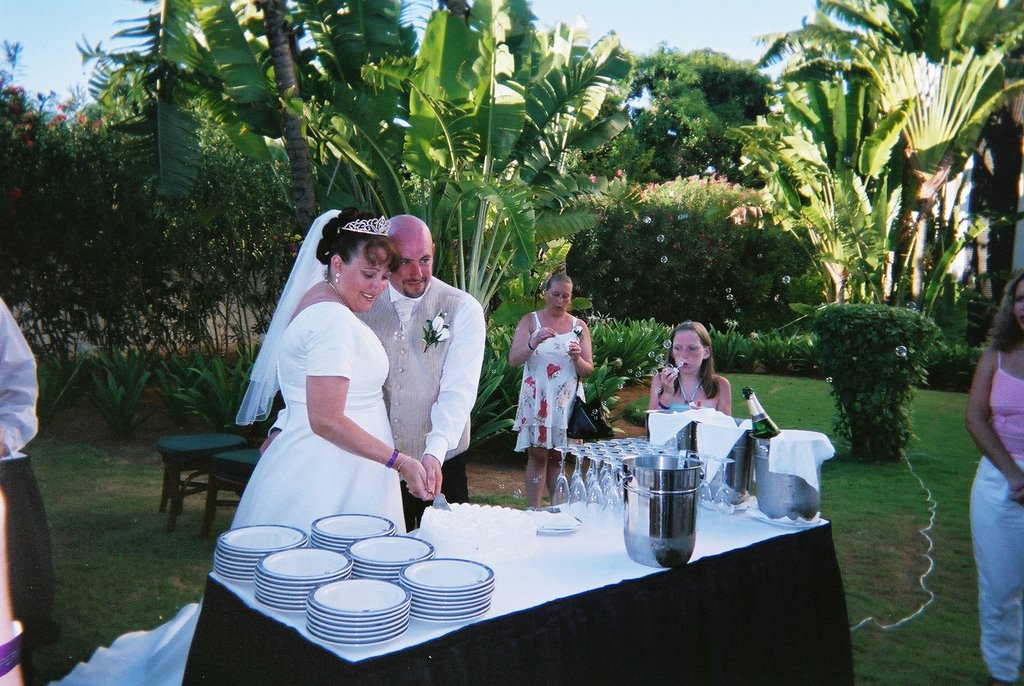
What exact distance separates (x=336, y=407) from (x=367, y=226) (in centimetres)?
71

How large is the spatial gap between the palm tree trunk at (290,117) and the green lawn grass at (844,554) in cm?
311

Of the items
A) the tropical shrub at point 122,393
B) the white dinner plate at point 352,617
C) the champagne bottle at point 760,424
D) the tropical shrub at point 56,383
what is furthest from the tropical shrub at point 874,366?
the tropical shrub at point 56,383

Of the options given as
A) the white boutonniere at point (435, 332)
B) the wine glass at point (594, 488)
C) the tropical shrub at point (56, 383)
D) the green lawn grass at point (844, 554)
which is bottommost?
the green lawn grass at point (844, 554)

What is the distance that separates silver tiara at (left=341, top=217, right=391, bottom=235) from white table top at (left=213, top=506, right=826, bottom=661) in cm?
130

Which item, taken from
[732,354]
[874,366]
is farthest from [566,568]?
[732,354]

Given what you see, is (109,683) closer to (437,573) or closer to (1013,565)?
(437,573)

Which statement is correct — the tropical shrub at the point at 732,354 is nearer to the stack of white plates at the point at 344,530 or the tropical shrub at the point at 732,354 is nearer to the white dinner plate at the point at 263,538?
the stack of white plates at the point at 344,530

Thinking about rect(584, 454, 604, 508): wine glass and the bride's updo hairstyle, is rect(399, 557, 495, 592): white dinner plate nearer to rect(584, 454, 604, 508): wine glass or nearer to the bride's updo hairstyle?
rect(584, 454, 604, 508): wine glass

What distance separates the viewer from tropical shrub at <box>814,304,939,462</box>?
8234 mm

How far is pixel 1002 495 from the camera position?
142 inches

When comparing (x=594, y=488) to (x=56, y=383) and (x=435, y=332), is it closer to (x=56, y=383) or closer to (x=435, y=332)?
(x=435, y=332)

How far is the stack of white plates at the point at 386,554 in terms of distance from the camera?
2.32m

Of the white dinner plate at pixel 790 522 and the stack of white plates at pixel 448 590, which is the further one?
the white dinner plate at pixel 790 522

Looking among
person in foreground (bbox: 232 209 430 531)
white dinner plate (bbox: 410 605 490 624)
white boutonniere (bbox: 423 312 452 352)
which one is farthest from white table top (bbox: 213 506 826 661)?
white boutonniere (bbox: 423 312 452 352)
